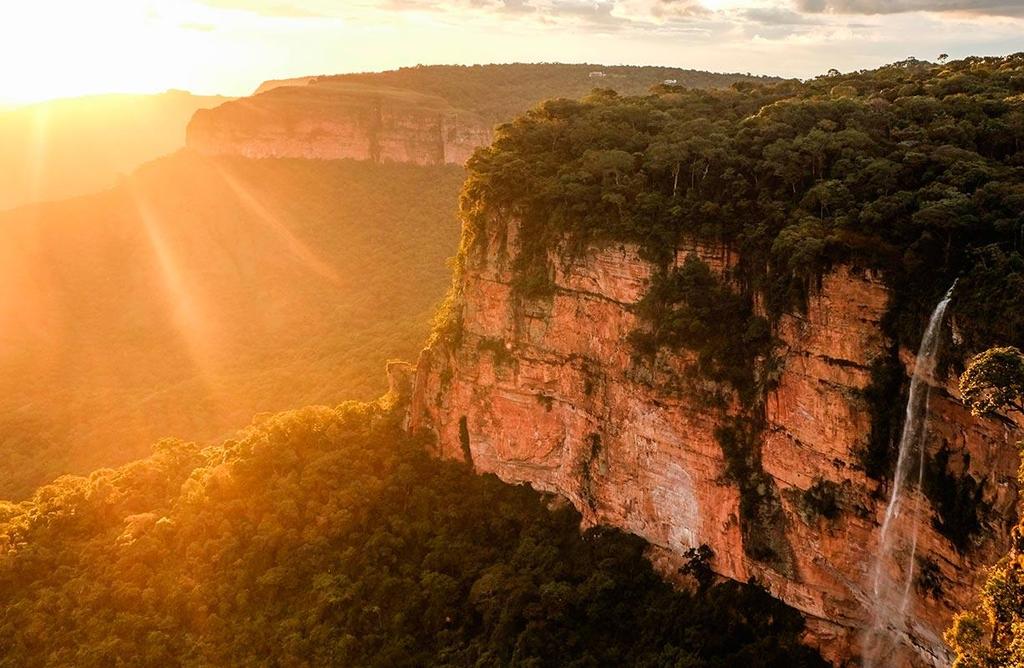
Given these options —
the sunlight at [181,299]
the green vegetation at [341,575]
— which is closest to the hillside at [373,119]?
the sunlight at [181,299]

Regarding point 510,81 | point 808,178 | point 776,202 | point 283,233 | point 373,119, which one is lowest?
point 283,233

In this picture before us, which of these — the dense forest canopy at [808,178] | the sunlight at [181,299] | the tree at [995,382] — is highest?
the dense forest canopy at [808,178]

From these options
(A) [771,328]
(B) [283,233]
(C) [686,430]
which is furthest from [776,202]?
(B) [283,233]

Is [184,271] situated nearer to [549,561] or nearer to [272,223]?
[272,223]

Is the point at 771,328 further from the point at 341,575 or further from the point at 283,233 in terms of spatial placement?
the point at 283,233

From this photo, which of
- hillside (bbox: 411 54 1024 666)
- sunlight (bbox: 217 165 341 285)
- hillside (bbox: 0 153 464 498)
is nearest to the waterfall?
hillside (bbox: 411 54 1024 666)

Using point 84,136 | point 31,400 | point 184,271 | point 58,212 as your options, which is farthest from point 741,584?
point 84,136

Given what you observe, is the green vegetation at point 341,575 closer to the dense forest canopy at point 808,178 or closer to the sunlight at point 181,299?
the dense forest canopy at point 808,178

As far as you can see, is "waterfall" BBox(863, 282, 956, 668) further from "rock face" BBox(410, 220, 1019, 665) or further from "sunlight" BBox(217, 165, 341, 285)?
"sunlight" BBox(217, 165, 341, 285)
